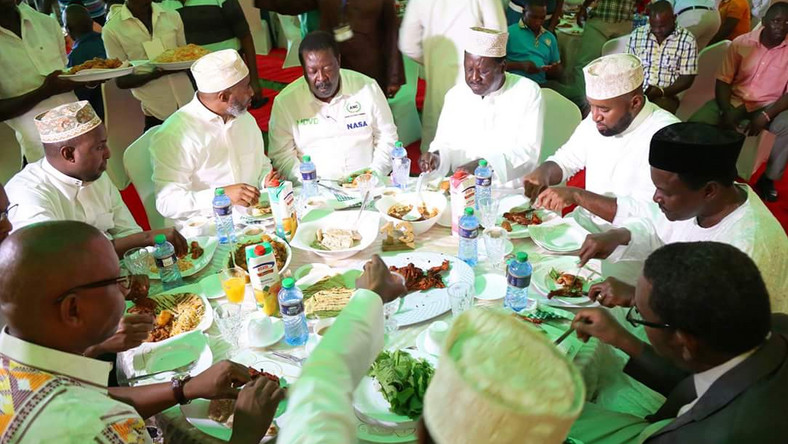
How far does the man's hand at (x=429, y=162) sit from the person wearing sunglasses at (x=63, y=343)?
2.21 m

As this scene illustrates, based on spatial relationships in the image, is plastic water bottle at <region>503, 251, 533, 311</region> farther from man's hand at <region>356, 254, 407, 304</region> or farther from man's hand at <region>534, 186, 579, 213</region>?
man's hand at <region>534, 186, 579, 213</region>

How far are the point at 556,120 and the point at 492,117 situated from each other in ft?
1.92

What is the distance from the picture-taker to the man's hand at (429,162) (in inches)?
141

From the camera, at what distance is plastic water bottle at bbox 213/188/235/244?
2.66 meters

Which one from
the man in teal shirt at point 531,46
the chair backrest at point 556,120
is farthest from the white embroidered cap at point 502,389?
the man in teal shirt at point 531,46

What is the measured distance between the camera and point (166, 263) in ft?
7.89

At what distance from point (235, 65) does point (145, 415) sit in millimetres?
2282

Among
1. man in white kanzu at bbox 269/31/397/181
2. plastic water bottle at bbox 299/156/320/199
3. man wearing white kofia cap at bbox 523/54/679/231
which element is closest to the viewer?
man wearing white kofia cap at bbox 523/54/679/231

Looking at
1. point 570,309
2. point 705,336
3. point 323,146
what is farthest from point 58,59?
point 705,336

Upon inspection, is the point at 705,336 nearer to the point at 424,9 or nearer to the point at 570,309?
the point at 570,309

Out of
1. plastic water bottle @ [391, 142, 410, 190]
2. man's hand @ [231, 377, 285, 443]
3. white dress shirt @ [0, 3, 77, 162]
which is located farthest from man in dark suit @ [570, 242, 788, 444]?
white dress shirt @ [0, 3, 77, 162]

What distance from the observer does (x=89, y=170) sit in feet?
9.08

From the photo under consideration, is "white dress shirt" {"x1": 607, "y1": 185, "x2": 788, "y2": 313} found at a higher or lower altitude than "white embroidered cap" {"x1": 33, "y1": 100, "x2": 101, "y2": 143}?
lower

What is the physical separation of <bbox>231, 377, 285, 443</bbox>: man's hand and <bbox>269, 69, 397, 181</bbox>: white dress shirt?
2.34m
